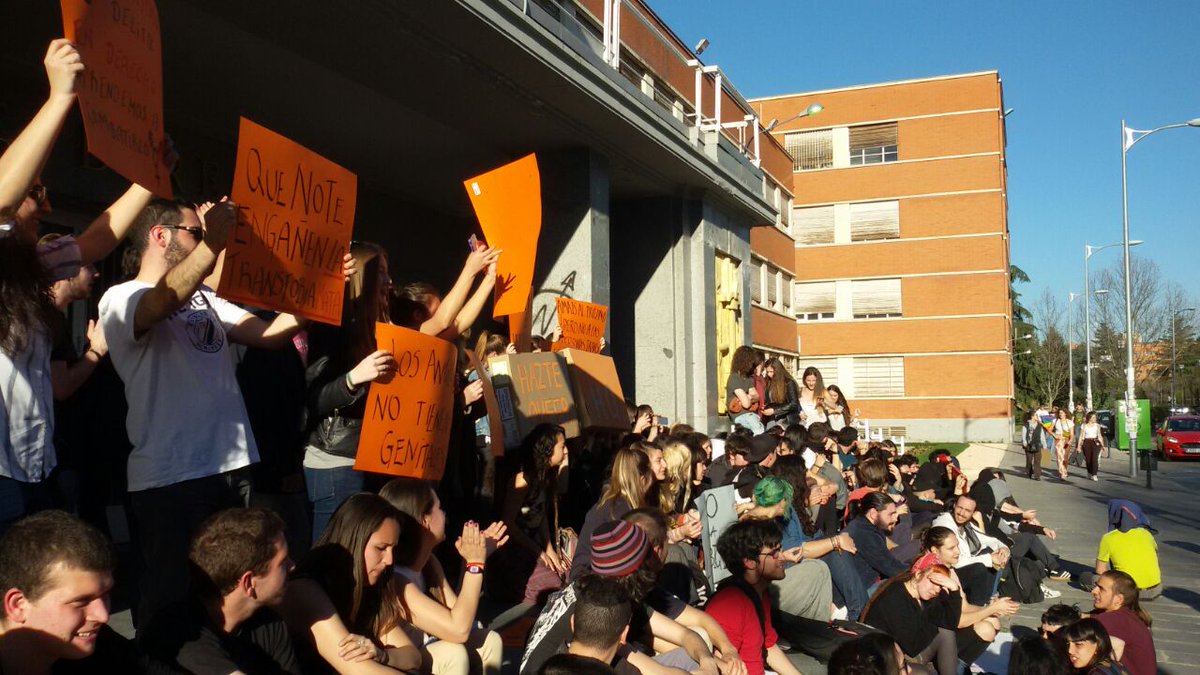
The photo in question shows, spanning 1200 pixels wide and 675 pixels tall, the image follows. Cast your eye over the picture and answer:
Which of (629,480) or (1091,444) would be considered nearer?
(629,480)

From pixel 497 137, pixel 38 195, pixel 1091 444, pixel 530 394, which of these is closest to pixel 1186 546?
pixel 497 137

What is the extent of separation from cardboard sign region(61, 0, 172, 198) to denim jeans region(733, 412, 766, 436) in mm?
7820

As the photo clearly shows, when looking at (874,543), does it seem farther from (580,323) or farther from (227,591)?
(227,591)

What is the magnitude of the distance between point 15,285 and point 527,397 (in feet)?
13.3

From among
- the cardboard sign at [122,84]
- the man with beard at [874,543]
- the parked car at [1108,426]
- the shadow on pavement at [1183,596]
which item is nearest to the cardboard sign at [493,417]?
the cardboard sign at [122,84]

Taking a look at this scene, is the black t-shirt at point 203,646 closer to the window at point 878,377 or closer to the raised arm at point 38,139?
the raised arm at point 38,139

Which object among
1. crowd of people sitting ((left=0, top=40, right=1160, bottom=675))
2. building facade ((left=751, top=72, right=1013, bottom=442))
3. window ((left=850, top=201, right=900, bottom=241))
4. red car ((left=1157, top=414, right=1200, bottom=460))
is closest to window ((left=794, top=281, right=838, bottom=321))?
building facade ((left=751, top=72, right=1013, bottom=442))

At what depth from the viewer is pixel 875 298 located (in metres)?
46.3

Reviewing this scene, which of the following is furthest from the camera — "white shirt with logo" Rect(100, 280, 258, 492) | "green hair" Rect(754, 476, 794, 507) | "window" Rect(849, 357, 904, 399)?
"window" Rect(849, 357, 904, 399)

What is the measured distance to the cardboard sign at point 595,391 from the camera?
7594 mm

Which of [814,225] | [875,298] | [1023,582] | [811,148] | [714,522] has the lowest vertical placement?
[1023,582]

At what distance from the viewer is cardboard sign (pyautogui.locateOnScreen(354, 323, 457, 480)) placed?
166 inches

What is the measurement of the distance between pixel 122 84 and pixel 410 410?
179cm

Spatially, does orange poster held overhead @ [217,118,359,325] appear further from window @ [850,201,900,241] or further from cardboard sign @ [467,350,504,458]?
window @ [850,201,900,241]
